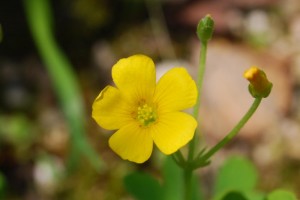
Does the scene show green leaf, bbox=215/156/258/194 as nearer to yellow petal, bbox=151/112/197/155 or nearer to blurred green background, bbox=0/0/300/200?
yellow petal, bbox=151/112/197/155

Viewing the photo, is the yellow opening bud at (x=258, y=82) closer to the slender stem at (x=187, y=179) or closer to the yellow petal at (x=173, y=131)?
the yellow petal at (x=173, y=131)

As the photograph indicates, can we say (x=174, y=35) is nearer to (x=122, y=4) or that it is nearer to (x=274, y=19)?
(x=122, y=4)

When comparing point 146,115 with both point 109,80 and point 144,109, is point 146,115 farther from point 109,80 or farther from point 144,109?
point 109,80

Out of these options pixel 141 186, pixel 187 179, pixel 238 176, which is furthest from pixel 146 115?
pixel 238 176

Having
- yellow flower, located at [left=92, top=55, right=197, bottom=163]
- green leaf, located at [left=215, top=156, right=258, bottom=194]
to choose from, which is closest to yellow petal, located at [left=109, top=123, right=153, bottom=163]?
yellow flower, located at [left=92, top=55, right=197, bottom=163]

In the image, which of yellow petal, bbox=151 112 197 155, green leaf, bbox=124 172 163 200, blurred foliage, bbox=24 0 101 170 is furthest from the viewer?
blurred foliage, bbox=24 0 101 170

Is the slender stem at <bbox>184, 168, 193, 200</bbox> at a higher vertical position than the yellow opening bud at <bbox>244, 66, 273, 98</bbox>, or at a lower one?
lower
